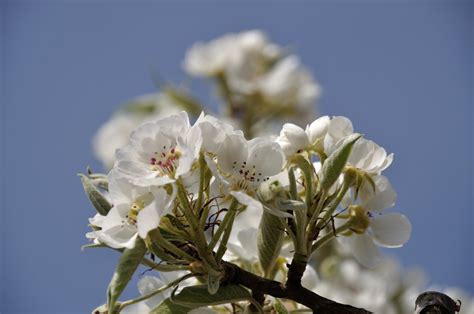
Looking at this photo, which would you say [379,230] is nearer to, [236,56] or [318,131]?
[318,131]

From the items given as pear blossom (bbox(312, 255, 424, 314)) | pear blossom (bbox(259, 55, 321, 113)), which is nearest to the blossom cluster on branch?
pear blossom (bbox(312, 255, 424, 314))

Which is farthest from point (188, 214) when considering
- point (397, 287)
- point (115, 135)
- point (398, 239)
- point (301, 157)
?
point (115, 135)

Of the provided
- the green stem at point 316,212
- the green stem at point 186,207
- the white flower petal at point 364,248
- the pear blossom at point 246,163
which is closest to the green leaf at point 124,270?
the green stem at point 186,207

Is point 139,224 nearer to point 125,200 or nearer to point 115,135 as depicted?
point 125,200

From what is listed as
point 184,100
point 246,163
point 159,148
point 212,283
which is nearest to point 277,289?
point 212,283

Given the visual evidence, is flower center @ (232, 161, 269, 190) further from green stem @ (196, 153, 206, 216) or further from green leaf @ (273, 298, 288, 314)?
green leaf @ (273, 298, 288, 314)

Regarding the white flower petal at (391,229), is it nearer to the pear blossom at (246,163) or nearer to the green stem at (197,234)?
the pear blossom at (246,163)

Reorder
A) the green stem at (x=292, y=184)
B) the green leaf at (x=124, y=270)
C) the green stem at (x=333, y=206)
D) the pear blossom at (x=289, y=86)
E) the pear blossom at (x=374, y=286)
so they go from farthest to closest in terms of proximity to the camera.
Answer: the pear blossom at (x=289, y=86) → the pear blossom at (x=374, y=286) → the green stem at (x=333, y=206) → the green stem at (x=292, y=184) → the green leaf at (x=124, y=270)
